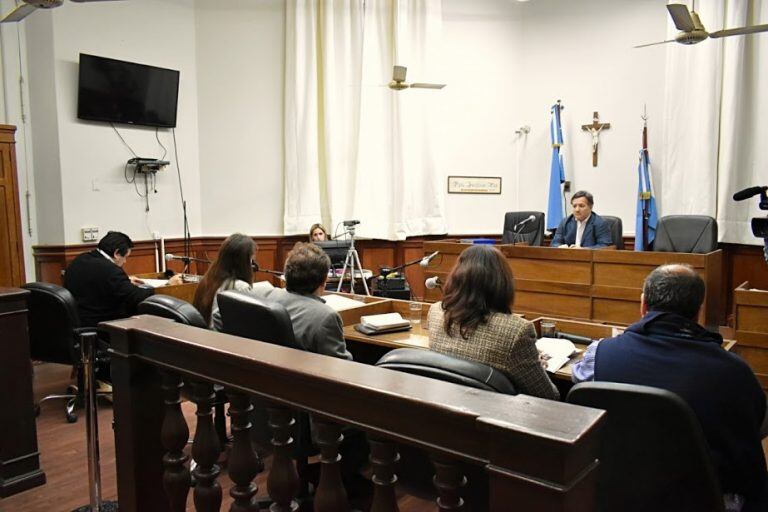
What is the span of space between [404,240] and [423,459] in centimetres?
530

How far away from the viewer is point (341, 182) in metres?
7.26

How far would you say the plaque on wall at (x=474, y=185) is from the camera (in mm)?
7629

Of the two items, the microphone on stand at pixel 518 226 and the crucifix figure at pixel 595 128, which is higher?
the crucifix figure at pixel 595 128

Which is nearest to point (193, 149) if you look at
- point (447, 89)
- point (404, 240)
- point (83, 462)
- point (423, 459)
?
point (404, 240)

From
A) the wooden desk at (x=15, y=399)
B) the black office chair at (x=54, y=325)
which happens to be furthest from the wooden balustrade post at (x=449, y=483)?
the black office chair at (x=54, y=325)

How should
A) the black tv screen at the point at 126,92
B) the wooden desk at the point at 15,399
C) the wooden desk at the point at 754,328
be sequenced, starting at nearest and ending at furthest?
the wooden desk at the point at 15,399, the wooden desk at the point at 754,328, the black tv screen at the point at 126,92

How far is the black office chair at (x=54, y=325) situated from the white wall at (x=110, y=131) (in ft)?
6.77

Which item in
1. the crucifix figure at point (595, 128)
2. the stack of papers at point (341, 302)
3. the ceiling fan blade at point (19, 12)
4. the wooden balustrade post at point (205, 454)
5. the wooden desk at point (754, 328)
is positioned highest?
the ceiling fan blade at point (19, 12)

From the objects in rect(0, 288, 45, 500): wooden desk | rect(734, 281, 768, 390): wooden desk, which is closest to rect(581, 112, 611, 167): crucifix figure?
rect(734, 281, 768, 390): wooden desk

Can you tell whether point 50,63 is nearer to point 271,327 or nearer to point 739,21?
point 271,327

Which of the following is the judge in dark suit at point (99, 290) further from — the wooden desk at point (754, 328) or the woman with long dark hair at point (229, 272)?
the wooden desk at point (754, 328)

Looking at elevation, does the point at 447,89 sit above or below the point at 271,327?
above

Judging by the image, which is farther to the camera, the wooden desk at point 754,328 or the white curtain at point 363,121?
the white curtain at point 363,121

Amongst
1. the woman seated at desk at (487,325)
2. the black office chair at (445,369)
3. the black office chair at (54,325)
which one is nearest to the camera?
the black office chair at (445,369)
